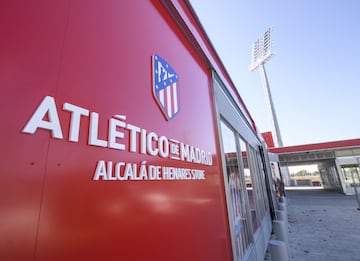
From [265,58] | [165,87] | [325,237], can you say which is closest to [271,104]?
[265,58]

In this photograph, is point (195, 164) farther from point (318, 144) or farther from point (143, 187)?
point (318, 144)

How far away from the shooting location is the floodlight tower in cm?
2552

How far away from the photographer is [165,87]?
51.3 inches

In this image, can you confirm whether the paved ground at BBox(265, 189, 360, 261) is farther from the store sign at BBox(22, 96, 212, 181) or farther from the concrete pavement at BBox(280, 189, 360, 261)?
the store sign at BBox(22, 96, 212, 181)

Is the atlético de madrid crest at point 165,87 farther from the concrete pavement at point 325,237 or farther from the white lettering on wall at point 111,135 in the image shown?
the concrete pavement at point 325,237

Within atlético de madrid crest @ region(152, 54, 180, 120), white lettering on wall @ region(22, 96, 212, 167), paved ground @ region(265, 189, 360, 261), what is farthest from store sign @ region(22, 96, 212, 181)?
Result: paved ground @ region(265, 189, 360, 261)

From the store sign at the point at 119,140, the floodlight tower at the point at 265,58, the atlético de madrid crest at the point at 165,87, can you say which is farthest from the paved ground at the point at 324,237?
the floodlight tower at the point at 265,58

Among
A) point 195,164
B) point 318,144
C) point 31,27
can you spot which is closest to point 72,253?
point 31,27

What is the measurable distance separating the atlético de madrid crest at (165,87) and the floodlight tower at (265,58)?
2695 cm

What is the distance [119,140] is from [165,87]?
2.02ft

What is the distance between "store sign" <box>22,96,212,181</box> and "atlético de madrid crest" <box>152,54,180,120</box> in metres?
0.22

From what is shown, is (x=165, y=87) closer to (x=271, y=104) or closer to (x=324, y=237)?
(x=324, y=237)

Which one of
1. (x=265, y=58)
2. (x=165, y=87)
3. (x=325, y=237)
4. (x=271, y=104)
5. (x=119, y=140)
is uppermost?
(x=265, y=58)

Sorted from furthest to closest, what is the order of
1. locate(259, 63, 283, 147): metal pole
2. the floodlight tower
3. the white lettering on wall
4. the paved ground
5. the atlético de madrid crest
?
the floodlight tower < locate(259, 63, 283, 147): metal pole < the paved ground < the atlético de madrid crest < the white lettering on wall
